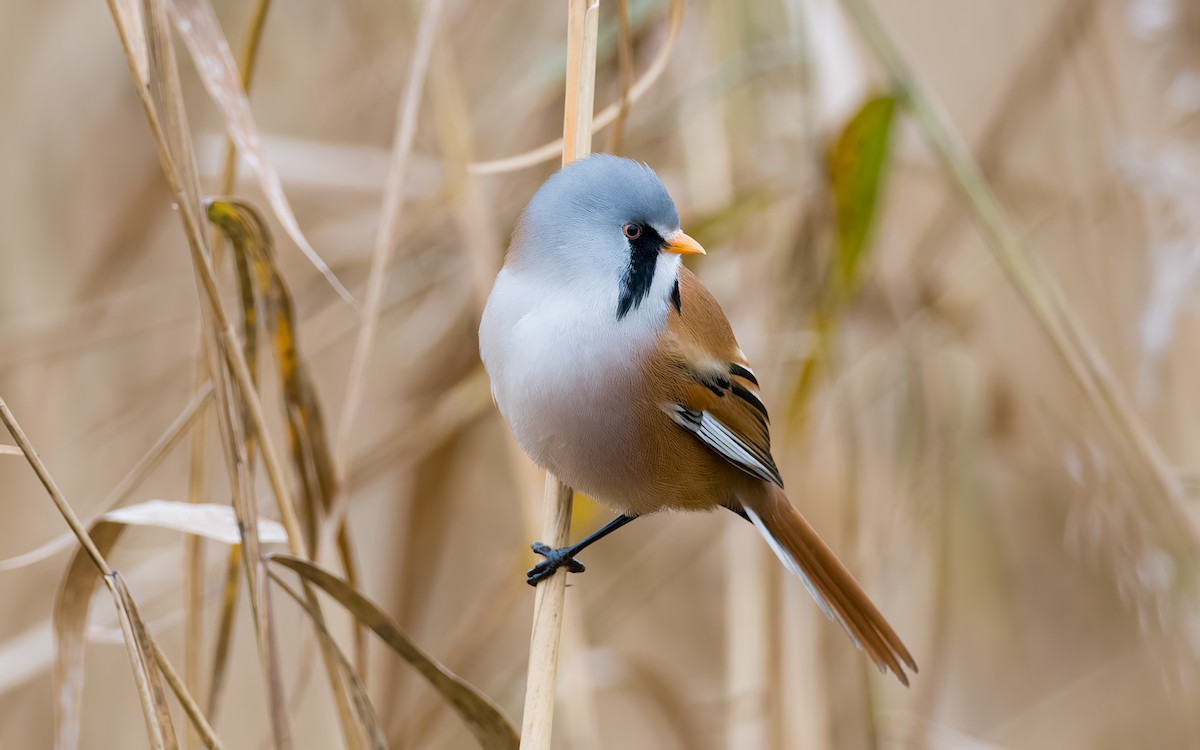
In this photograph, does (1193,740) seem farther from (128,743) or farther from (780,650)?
(128,743)

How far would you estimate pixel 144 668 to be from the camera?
3.60 feet

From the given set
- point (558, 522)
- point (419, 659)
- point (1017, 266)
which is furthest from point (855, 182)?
point (419, 659)

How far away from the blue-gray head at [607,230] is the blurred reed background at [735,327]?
41 cm

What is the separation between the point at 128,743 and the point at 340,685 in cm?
164

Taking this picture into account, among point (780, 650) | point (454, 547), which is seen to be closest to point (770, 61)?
point (780, 650)

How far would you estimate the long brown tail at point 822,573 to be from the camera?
1802 mm

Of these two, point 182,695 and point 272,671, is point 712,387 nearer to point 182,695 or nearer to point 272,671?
point 272,671

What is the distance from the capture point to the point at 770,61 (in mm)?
2240

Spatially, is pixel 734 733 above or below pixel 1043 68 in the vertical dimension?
below

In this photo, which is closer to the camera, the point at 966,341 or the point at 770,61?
the point at 770,61

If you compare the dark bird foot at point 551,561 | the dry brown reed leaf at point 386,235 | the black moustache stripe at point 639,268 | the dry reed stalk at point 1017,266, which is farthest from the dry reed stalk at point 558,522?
the dry reed stalk at point 1017,266

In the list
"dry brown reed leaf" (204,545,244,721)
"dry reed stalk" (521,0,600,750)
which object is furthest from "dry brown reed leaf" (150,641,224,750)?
"dry reed stalk" (521,0,600,750)

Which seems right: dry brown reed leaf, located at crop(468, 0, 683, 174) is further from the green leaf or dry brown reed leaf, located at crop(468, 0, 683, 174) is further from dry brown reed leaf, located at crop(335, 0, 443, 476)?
the green leaf

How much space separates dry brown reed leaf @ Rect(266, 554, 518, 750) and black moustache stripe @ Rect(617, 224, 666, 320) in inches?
23.0
